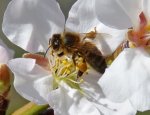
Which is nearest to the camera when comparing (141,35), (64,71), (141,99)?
(141,99)

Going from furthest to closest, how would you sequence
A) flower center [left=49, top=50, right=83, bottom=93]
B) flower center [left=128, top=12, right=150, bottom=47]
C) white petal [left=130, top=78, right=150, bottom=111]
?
flower center [left=49, top=50, right=83, bottom=93] < flower center [left=128, top=12, right=150, bottom=47] < white petal [left=130, top=78, right=150, bottom=111]

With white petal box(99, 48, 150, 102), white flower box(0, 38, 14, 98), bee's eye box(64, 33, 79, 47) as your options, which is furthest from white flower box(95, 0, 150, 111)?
white flower box(0, 38, 14, 98)

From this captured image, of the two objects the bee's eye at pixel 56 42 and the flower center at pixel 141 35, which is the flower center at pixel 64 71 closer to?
the bee's eye at pixel 56 42

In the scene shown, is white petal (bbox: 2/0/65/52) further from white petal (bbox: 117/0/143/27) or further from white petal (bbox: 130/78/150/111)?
white petal (bbox: 130/78/150/111)

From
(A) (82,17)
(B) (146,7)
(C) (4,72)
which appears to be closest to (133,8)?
(B) (146,7)

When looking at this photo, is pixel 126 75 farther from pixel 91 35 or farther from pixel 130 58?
pixel 91 35

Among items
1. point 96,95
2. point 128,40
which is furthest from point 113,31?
point 96,95

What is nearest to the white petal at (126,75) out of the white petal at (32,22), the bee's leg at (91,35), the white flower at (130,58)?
the white flower at (130,58)
